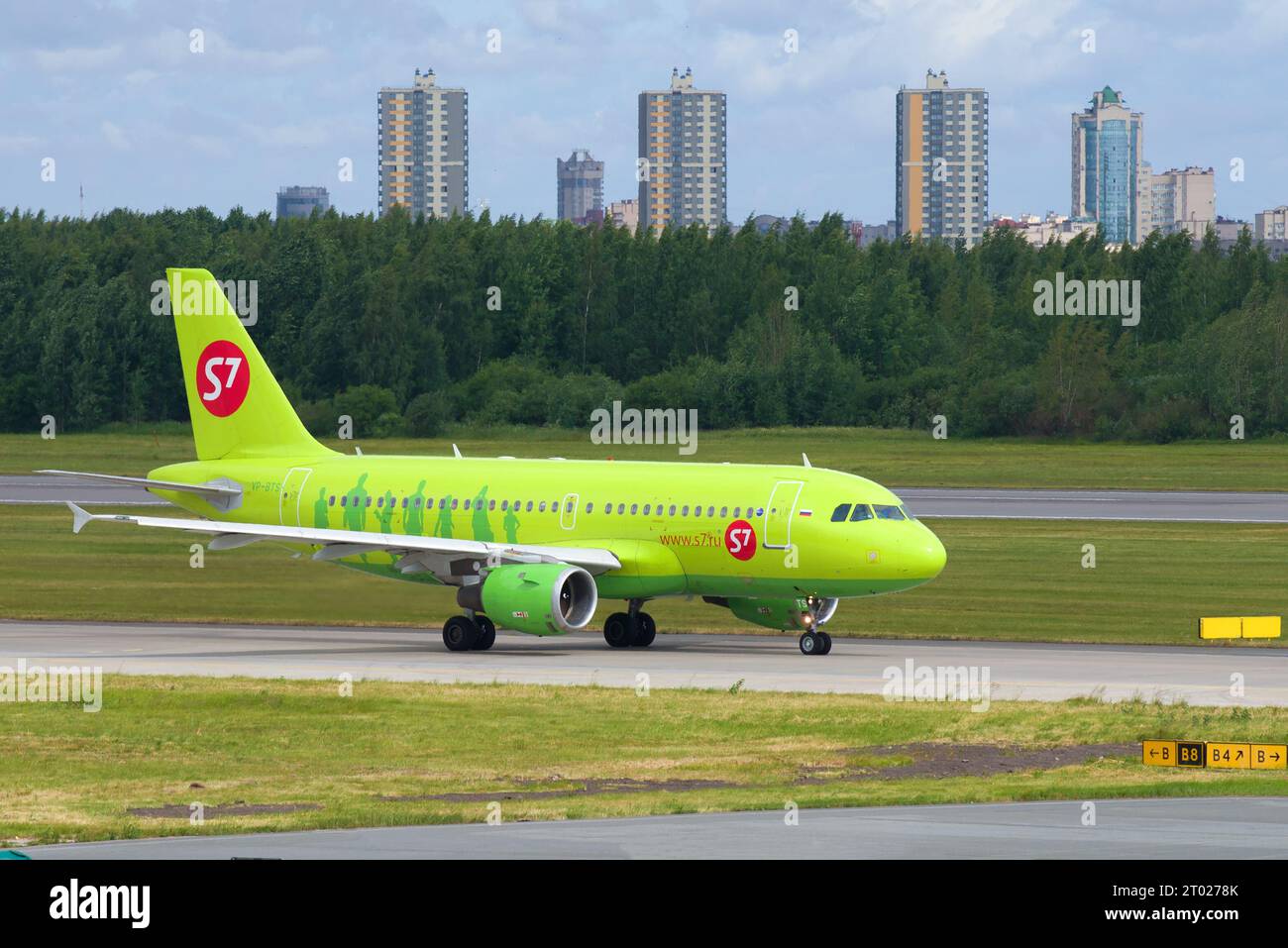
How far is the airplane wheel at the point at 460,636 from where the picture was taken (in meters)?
45.8

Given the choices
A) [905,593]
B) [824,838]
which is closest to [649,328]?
[905,593]

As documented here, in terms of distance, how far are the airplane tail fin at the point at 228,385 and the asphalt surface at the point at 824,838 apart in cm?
3131

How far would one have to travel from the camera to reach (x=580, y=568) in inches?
1777

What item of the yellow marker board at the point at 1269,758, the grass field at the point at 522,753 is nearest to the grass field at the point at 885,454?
the grass field at the point at 522,753

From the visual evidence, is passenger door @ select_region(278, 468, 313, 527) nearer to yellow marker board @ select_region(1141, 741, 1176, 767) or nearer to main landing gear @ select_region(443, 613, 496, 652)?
main landing gear @ select_region(443, 613, 496, 652)

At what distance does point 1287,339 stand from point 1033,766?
100 m

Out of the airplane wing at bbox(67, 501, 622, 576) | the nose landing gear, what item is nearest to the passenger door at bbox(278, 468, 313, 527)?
the airplane wing at bbox(67, 501, 622, 576)

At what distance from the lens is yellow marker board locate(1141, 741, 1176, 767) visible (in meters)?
27.9

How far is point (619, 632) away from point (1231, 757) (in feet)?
70.2

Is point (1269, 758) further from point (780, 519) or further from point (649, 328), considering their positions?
point (649, 328)

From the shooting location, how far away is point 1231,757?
27359mm

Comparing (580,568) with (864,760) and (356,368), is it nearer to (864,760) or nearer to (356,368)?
(864,760)

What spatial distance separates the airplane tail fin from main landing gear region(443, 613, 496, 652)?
8.55m
